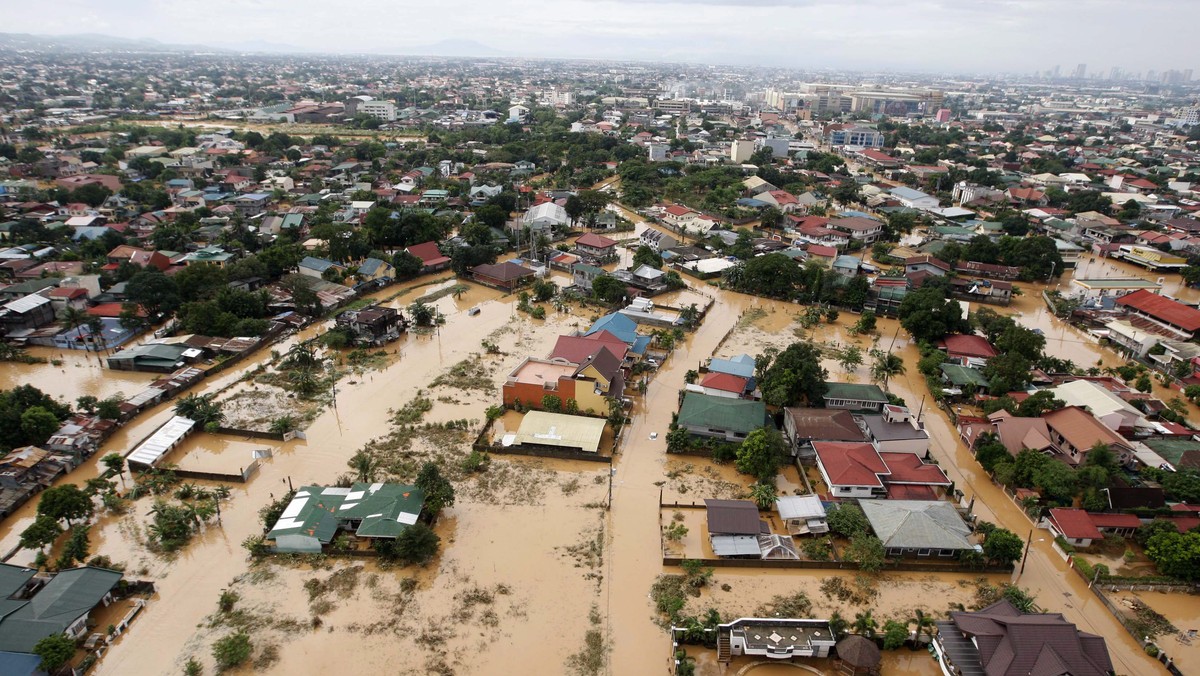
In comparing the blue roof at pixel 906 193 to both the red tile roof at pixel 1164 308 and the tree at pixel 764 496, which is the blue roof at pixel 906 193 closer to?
the red tile roof at pixel 1164 308

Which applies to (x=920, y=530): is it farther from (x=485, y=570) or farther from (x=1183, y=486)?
(x=485, y=570)

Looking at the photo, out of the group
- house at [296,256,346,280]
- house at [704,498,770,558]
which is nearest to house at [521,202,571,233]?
house at [296,256,346,280]

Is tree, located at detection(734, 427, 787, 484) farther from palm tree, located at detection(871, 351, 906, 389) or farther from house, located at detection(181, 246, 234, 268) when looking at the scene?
house, located at detection(181, 246, 234, 268)

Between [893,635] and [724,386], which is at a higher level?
[724,386]

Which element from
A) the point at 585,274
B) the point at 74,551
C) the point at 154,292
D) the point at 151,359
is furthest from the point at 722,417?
the point at 154,292

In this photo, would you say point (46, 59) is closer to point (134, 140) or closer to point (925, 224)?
point (134, 140)
